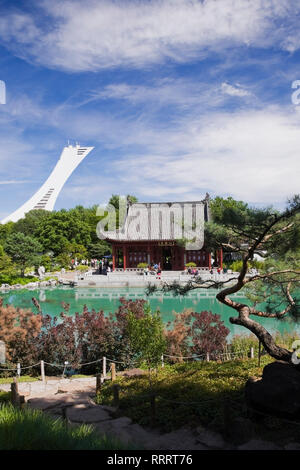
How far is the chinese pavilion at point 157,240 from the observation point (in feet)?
97.3

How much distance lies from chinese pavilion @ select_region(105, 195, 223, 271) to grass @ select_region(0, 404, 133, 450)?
24505mm

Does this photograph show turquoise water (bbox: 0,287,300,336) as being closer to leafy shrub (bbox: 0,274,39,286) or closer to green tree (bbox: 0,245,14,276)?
leafy shrub (bbox: 0,274,39,286)

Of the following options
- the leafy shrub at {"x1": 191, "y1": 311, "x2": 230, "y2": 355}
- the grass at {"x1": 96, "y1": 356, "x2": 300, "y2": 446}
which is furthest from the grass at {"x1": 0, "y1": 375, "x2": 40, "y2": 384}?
the leafy shrub at {"x1": 191, "y1": 311, "x2": 230, "y2": 355}

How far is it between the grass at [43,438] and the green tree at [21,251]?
2794 centimetres

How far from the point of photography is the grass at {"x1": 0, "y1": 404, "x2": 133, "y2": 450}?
361cm

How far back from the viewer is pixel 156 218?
3272cm

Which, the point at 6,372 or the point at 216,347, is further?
the point at 216,347

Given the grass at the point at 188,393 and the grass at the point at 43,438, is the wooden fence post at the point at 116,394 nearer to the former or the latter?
the grass at the point at 188,393

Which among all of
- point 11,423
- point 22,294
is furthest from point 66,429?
point 22,294

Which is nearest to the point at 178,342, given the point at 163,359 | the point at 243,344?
the point at 163,359

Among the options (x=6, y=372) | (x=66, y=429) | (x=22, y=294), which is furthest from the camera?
(x=22, y=294)
